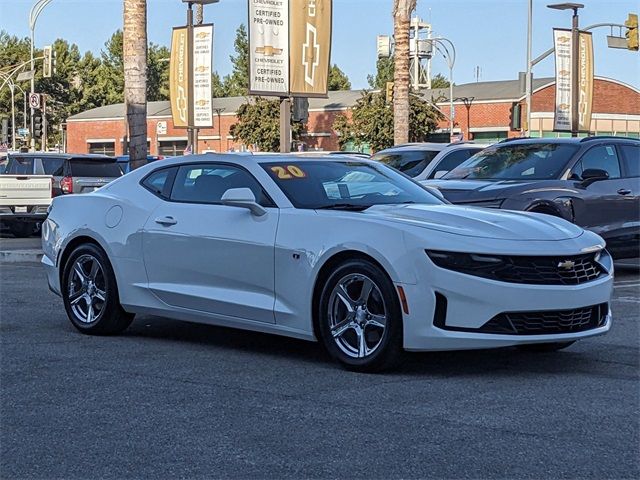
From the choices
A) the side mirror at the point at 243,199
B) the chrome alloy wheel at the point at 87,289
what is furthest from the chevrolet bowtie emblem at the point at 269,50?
the side mirror at the point at 243,199

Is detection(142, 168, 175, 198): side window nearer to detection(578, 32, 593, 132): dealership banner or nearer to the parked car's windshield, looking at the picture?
the parked car's windshield

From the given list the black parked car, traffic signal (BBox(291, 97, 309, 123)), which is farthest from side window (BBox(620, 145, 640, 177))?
traffic signal (BBox(291, 97, 309, 123))

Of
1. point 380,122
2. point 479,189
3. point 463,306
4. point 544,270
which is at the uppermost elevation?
point 380,122

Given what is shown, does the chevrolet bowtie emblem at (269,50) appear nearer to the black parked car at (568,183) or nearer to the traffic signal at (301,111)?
the traffic signal at (301,111)

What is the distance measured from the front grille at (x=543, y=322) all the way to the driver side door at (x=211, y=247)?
1.60 meters

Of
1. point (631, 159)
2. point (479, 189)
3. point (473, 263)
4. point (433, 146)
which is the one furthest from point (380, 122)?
point (473, 263)

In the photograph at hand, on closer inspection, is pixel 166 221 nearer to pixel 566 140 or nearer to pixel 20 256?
pixel 566 140

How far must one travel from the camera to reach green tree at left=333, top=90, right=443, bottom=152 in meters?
53.5

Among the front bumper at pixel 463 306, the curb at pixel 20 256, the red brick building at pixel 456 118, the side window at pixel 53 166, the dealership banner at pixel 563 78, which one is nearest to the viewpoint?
the front bumper at pixel 463 306

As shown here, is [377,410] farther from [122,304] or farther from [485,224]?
[122,304]

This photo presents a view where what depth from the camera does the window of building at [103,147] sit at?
79869mm

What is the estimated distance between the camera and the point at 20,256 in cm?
1630

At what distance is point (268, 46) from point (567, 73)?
16.1 m

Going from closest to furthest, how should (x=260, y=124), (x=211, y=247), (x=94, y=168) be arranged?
(x=211, y=247)
(x=94, y=168)
(x=260, y=124)
